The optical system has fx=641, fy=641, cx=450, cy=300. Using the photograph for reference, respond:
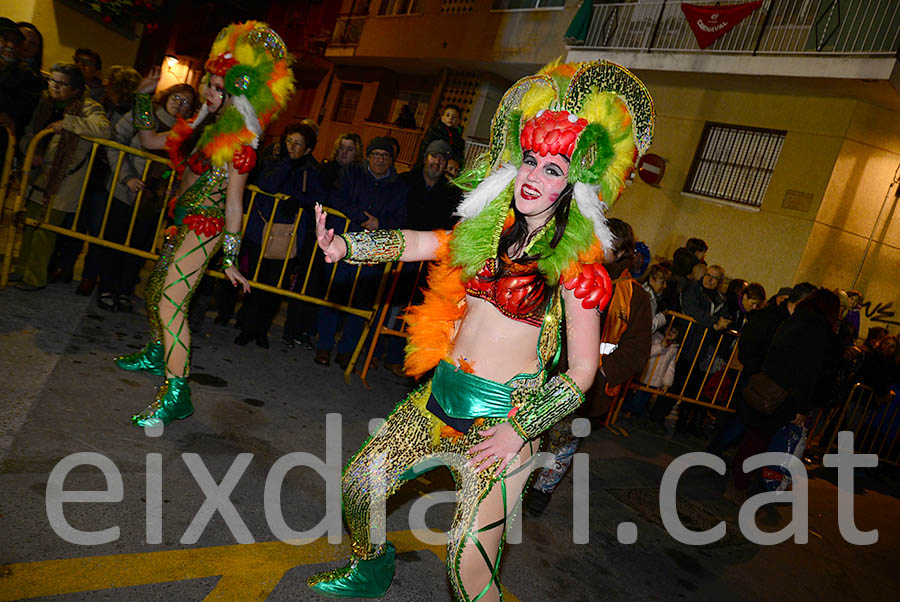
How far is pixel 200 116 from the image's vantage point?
3.97 meters

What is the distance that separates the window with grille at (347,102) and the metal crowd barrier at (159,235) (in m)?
19.5

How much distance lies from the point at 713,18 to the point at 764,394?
32.2ft

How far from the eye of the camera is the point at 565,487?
17.3ft

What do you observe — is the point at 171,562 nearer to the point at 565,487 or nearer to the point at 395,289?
the point at 565,487

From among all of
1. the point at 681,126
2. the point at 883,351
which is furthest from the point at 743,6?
the point at 883,351

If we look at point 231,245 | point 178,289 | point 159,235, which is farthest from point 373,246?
point 159,235

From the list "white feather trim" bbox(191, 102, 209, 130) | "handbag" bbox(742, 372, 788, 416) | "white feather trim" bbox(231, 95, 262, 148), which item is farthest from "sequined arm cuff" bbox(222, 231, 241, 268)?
"handbag" bbox(742, 372, 788, 416)

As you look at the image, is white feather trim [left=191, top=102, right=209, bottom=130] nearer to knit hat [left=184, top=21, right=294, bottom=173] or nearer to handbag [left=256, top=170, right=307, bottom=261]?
knit hat [left=184, top=21, right=294, bottom=173]

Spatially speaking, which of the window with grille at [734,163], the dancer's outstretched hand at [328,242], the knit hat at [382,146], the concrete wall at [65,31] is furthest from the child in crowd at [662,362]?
the concrete wall at [65,31]

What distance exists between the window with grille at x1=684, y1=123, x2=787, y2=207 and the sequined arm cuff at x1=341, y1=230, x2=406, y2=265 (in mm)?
11683

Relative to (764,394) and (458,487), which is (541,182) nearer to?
(458,487)

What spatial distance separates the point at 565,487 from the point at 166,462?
3.13 metres

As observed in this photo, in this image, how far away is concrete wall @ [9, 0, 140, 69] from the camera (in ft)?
28.9

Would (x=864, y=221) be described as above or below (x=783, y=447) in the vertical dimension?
above
